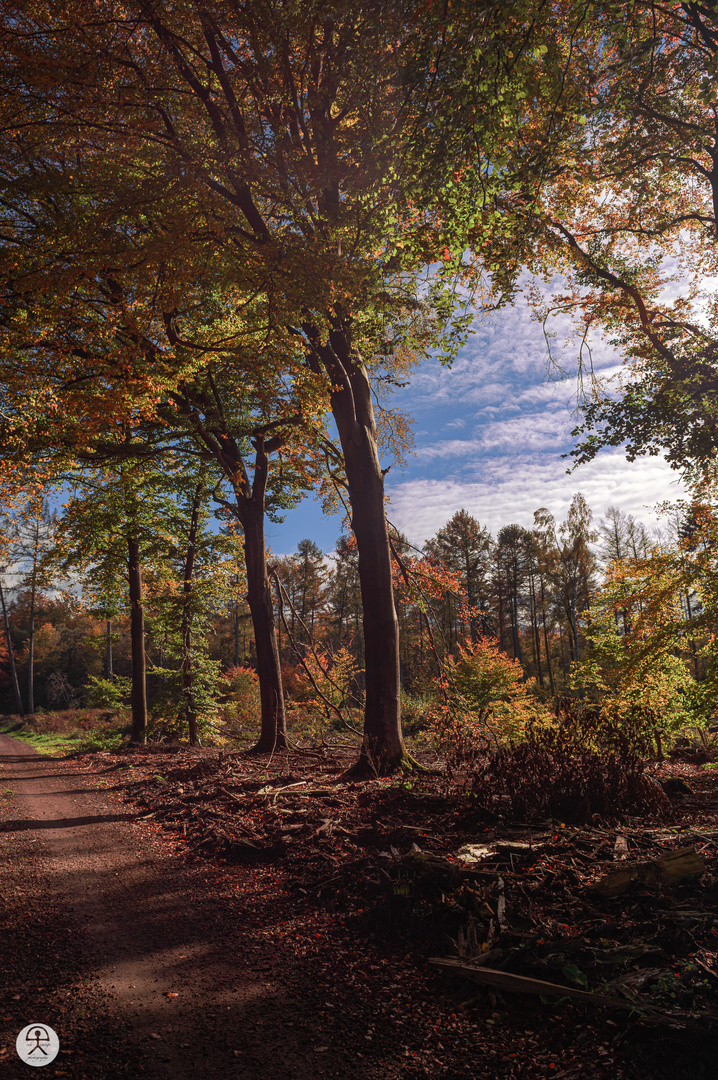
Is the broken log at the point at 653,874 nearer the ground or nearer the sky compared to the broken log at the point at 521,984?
nearer the sky

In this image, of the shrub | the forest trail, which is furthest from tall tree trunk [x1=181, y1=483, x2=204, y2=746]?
the shrub

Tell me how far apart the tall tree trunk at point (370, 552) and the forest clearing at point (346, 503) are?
0.15 ft

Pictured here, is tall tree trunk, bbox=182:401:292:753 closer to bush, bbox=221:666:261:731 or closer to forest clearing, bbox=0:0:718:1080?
forest clearing, bbox=0:0:718:1080

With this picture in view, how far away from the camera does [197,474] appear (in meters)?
16.5

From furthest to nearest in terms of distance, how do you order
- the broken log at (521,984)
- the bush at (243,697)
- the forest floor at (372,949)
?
the bush at (243,697)
the broken log at (521,984)
the forest floor at (372,949)

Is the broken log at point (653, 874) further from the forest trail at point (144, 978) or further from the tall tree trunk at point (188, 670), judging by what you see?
the tall tree trunk at point (188, 670)

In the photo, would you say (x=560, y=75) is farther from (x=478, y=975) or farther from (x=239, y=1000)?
(x=239, y=1000)

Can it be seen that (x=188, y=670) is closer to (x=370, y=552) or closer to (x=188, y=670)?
(x=188, y=670)

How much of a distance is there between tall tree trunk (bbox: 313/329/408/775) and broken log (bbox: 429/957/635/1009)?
14.1 ft

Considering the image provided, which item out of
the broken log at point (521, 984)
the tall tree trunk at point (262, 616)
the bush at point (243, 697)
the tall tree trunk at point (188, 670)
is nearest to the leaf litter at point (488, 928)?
the broken log at point (521, 984)

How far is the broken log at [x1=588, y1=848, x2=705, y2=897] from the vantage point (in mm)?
3738

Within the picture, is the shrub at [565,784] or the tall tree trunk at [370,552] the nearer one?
the shrub at [565,784]

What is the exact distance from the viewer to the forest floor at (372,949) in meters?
2.68

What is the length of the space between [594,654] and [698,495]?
4851 mm
